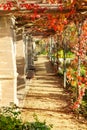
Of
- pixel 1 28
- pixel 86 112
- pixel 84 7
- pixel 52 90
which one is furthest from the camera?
pixel 52 90

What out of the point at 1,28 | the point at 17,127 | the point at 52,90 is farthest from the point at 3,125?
the point at 52,90

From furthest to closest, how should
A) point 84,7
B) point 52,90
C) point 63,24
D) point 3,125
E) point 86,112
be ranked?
point 52,90
point 63,24
point 86,112
point 84,7
point 3,125

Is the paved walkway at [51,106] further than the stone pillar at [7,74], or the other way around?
the stone pillar at [7,74]

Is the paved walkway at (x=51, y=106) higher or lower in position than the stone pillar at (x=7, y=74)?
lower

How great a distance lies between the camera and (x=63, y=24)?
56.5 feet

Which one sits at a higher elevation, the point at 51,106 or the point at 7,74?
the point at 7,74

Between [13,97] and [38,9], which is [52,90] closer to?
[13,97]

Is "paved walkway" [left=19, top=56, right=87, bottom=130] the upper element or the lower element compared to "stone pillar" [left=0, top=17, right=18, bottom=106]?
lower

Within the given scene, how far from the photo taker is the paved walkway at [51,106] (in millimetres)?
12347

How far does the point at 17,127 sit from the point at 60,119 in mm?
4106

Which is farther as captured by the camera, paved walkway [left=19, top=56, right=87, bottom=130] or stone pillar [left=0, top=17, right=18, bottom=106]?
stone pillar [left=0, top=17, right=18, bottom=106]

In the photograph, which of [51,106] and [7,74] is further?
[51,106]

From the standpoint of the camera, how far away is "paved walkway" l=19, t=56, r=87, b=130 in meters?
12.3

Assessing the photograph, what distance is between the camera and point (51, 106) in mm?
15141
